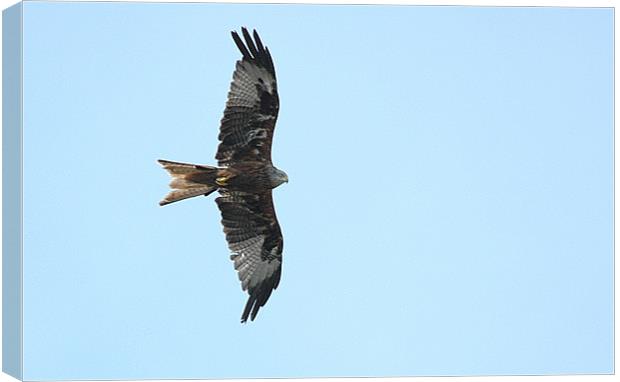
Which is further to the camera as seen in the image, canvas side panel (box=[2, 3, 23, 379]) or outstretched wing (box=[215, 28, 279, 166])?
outstretched wing (box=[215, 28, 279, 166])

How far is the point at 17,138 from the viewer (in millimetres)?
7438

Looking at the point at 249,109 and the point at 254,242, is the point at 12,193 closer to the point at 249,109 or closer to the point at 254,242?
the point at 249,109

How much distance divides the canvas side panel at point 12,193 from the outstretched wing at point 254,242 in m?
1.25

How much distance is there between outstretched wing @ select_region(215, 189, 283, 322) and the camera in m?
8.34

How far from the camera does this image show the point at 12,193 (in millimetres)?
7496

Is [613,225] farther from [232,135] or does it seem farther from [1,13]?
[1,13]

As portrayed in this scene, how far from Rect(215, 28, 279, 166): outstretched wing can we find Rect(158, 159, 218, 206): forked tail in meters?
0.11

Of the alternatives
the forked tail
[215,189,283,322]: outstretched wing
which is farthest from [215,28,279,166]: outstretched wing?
[215,189,283,322]: outstretched wing

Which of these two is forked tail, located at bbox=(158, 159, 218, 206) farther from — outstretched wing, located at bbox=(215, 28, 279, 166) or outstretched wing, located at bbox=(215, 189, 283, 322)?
outstretched wing, located at bbox=(215, 189, 283, 322)

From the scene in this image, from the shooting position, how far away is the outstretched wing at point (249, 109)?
314 inches

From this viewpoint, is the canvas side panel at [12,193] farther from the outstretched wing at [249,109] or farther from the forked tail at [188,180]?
the outstretched wing at [249,109]

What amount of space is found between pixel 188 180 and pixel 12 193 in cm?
94

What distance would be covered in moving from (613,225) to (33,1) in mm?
3262

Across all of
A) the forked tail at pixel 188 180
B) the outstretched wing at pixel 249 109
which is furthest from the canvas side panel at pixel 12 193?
the outstretched wing at pixel 249 109
